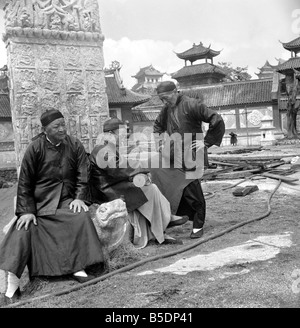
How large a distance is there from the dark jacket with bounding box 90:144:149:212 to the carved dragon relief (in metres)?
3.38

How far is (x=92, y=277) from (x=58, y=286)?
29 centimetres

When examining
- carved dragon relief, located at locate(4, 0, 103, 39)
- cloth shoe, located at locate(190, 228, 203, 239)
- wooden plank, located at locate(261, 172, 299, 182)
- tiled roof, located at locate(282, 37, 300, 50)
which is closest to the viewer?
cloth shoe, located at locate(190, 228, 203, 239)

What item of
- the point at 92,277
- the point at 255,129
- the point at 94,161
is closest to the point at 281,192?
the point at 94,161

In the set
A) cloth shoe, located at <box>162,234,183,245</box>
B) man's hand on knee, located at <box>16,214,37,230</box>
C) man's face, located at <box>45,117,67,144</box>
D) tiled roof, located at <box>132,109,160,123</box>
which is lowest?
cloth shoe, located at <box>162,234,183,245</box>

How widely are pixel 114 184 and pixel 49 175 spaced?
2.60 ft

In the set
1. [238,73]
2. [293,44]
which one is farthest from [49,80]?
[238,73]

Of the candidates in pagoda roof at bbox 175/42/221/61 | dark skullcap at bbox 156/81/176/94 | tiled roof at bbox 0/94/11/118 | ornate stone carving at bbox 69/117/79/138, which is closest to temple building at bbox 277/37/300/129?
pagoda roof at bbox 175/42/221/61

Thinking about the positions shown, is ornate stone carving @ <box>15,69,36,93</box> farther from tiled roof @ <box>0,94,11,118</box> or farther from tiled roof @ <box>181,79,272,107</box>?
tiled roof @ <box>181,79,272,107</box>

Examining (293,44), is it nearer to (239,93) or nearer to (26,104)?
(239,93)

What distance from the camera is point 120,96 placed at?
3138cm

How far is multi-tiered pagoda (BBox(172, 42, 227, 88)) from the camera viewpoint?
39.0 meters

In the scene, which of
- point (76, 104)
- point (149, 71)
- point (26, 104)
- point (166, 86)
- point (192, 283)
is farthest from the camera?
point (149, 71)

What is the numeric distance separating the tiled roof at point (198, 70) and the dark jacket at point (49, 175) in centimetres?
3596
